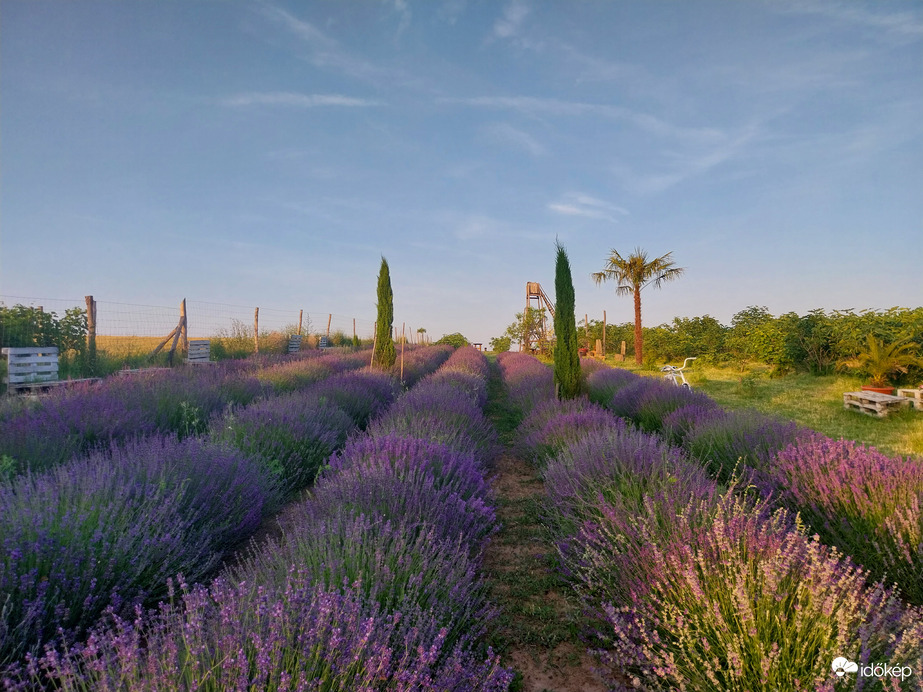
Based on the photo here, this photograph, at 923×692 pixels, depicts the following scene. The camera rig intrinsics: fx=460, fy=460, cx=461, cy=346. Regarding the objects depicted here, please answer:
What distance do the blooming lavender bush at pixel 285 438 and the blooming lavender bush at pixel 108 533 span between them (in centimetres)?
70

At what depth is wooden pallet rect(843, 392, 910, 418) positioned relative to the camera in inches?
277

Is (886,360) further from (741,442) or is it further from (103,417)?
(103,417)

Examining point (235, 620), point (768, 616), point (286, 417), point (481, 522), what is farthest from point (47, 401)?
point (768, 616)

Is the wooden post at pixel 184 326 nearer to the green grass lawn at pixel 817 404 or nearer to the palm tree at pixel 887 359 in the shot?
the green grass lawn at pixel 817 404

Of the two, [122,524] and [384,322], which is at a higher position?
[384,322]

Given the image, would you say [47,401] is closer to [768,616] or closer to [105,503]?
[105,503]

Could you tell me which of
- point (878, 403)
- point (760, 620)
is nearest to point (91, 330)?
point (760, 620)

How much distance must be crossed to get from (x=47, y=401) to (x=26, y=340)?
5.07m

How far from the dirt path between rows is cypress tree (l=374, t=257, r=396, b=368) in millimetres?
7349

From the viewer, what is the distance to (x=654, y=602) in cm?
191

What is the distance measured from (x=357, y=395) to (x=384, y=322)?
15.2 ft

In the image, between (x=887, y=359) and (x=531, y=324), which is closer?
(x=887, y=359)

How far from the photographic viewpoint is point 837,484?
265 cm

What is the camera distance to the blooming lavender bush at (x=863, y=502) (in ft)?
7.46
